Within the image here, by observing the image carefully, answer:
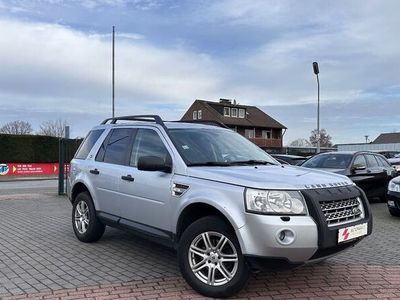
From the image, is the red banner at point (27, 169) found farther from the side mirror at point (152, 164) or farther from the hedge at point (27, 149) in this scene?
the side mirror at point (152, 164)

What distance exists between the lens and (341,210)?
4.73 meters

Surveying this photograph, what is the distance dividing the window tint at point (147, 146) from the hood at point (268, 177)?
720 millimetres

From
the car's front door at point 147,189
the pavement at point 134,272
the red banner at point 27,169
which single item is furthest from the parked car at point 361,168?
the red banner at point 27,169

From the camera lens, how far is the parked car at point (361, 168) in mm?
12570

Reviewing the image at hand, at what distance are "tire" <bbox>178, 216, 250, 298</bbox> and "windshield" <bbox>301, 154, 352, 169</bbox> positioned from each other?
870 centimetres

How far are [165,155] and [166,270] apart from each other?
1429mm

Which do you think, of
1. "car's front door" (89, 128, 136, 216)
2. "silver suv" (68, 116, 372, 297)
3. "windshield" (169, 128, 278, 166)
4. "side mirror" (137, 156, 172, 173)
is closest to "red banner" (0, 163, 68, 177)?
"car's front door" (89, 128, 136, 216)

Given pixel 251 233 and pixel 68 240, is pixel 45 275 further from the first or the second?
pixel 251 233

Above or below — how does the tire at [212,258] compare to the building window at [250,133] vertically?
below

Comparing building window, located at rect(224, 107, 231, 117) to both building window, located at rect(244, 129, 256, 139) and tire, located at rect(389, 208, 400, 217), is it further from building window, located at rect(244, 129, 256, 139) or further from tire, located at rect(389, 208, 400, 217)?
tire, located at rect(389, 208, 400, 217)

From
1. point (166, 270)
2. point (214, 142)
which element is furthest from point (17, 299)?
point (214, 142)

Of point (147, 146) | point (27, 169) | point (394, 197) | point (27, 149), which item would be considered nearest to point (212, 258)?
point (147, 146)

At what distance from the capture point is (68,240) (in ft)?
24.4

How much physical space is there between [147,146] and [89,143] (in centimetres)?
187
